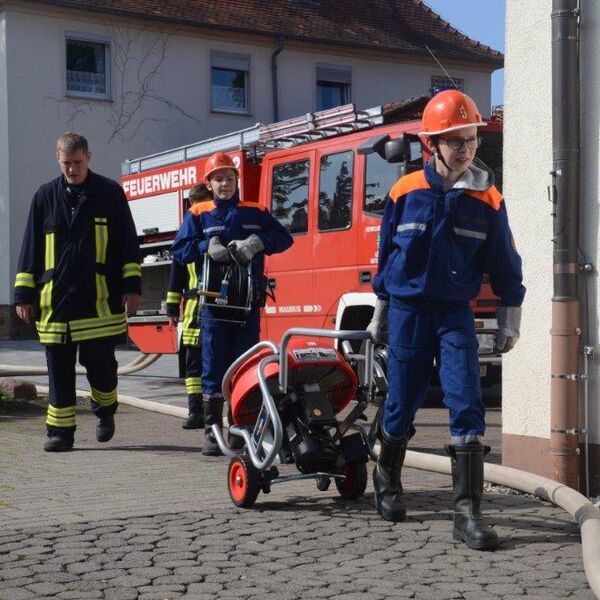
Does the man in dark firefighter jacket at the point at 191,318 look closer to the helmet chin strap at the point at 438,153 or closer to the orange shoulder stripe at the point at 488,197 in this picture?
the helmet chin strap at the point at 438,153

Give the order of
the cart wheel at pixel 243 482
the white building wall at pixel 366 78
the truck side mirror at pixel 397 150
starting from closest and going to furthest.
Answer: the cart wheel at pixel 243 482 → the truck side mirror at pixel 397 150 → the white building wall at pixel 366 78

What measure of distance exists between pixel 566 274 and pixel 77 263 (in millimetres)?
3464

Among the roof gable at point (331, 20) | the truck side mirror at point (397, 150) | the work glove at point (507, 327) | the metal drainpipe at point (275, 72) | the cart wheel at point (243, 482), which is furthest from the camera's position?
the metal drainpipe at point (275, 72)

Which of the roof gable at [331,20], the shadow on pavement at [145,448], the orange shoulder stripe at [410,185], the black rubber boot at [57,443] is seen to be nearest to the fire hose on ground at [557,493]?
the orange shoulder stripe at [410,185]

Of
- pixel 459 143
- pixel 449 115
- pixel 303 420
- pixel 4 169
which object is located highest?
pixel 4 169

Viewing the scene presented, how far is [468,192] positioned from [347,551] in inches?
65.5

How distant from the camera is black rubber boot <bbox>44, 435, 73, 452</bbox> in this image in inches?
330

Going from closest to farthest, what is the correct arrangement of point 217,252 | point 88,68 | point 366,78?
point 217,252 < point 88,68 < point 366,78

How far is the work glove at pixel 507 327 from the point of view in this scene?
5629 mm

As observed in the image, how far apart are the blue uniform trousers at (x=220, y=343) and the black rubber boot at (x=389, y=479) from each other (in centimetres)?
249

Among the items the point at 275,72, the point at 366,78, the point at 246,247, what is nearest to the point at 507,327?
the point at 246,247

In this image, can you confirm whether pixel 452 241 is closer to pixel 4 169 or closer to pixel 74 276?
pixel 74 276

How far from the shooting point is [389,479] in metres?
5.91

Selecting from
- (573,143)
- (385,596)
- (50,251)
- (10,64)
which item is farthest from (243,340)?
(10,64)
